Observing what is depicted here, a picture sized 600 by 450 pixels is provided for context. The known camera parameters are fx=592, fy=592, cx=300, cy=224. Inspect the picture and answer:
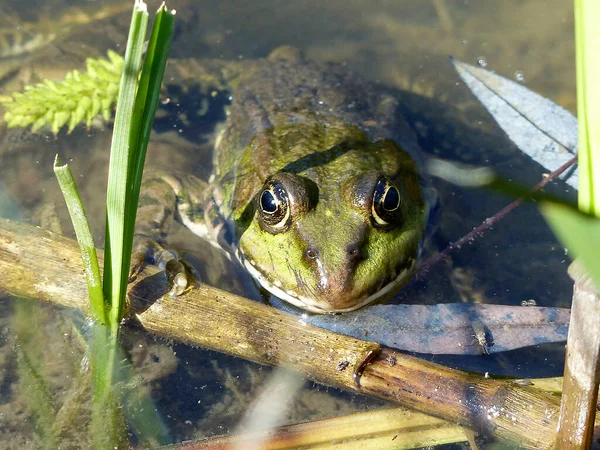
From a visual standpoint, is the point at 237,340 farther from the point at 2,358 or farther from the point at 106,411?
the point at 2,358

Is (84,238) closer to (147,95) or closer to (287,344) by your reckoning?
(147,95)

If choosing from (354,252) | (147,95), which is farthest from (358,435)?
(147,95)

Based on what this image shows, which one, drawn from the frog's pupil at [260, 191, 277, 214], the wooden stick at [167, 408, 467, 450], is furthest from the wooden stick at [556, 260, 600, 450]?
the frog's pupil at [260, 191, 277, 214]

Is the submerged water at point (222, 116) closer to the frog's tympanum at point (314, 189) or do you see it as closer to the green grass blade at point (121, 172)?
the frog's tympanum at point (314, 189)

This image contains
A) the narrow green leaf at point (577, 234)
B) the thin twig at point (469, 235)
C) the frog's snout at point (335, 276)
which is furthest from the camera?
the thin twig at point (469, 235)

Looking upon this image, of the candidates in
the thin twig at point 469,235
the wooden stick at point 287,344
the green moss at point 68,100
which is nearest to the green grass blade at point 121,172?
the wooden stick at point 287,344

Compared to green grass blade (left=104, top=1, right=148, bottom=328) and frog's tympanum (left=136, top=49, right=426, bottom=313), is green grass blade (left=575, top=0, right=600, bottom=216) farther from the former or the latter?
frog's tympanum (left=136, top=49, right=426, bottom=313)
